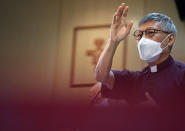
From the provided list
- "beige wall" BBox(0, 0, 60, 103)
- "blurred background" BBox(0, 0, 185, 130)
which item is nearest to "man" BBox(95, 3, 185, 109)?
"blurred background" BBox(0, 0, 185, 130)

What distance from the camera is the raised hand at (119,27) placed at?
2691 mm

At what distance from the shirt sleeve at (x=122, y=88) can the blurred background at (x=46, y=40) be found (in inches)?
80.2

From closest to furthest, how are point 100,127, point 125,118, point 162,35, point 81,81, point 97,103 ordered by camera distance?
point 125,118 < point 100,127 < point 162,35 < point 97,103 < point 81,81

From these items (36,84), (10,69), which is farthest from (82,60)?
(10,69)

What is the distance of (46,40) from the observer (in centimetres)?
538

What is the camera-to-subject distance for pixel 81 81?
201 inches

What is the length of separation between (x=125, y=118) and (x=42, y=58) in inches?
145

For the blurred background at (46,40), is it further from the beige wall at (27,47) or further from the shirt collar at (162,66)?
the shirt collar at (162,66)

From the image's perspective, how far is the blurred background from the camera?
201 inches

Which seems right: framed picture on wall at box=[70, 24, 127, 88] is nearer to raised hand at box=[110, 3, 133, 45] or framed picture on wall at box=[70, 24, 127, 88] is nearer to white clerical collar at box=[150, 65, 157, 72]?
white clerical collar at box=[150, 65, 157, 72]

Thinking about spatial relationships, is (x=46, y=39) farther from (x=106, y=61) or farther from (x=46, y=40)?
(x=106, y=61)

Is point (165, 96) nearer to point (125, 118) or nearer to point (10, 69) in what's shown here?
point (125, 118)

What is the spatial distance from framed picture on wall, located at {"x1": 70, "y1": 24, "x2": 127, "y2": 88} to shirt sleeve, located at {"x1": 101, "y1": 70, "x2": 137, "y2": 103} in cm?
207

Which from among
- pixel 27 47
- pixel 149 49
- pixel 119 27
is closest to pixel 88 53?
pixel 27 47
